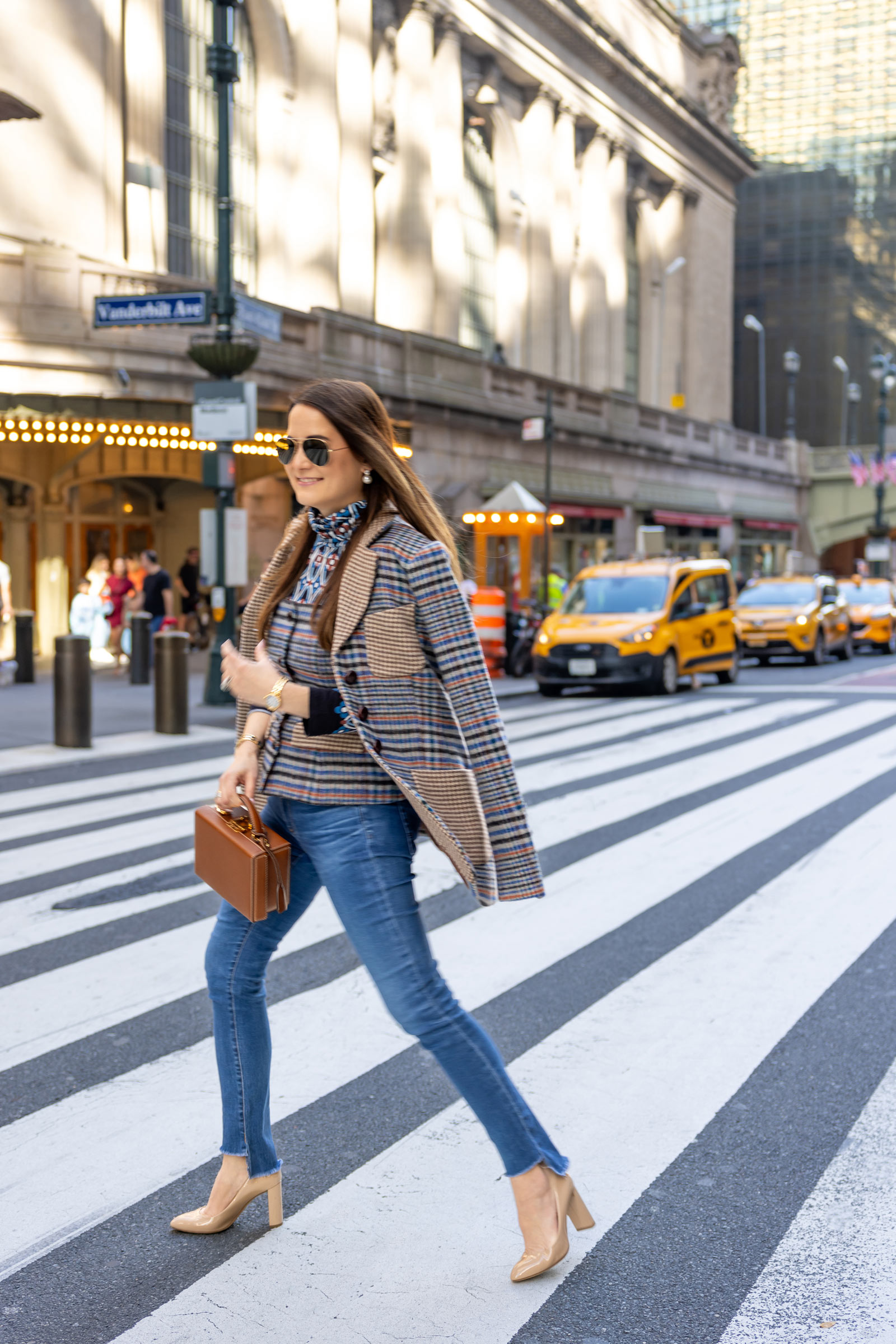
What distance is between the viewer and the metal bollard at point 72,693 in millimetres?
12352

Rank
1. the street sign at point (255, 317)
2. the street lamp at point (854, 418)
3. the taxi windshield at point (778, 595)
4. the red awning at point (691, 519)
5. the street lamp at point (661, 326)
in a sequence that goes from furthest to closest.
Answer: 1. the street lamp at point (854, 418)
2. the street lamp at point (661, 326)
3. the red awning at point (691, 519)
4. the taxi windshield at point (778, 595)
5. the street sign at point (255, 317)

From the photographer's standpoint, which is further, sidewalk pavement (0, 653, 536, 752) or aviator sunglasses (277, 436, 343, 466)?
sidewalk pavement (0, 653, 536, 752)

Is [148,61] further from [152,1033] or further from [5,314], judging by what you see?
[152,1033]

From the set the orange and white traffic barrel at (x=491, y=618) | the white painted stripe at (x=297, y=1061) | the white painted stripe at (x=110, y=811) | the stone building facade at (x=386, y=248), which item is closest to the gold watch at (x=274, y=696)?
the white painted stripe at (x=297, y=1061)

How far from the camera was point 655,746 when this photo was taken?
13.2 metres

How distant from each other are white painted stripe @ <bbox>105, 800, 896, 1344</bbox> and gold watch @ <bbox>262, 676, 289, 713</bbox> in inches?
48.6

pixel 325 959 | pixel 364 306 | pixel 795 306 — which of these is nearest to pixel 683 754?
pixel 325 959

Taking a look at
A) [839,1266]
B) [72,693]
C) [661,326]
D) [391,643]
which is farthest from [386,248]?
[839,1266]

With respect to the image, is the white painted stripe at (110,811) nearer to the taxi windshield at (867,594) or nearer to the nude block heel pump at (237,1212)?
the nude block heel pump at (237,1212)

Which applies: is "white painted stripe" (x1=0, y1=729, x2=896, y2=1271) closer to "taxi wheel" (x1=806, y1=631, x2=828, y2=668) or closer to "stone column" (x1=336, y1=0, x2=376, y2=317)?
"taxi wheel" (x1=806, y1=631, x2=828, y2=668)

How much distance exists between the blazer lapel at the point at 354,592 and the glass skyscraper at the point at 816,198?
89.3 metres

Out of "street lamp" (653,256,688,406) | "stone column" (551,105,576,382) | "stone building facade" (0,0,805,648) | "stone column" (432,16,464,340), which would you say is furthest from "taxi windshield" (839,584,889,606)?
"street lamp" (653,256,688,406)

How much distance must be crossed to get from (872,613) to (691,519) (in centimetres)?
1742

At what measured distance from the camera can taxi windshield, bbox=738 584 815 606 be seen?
26234 millimetres
